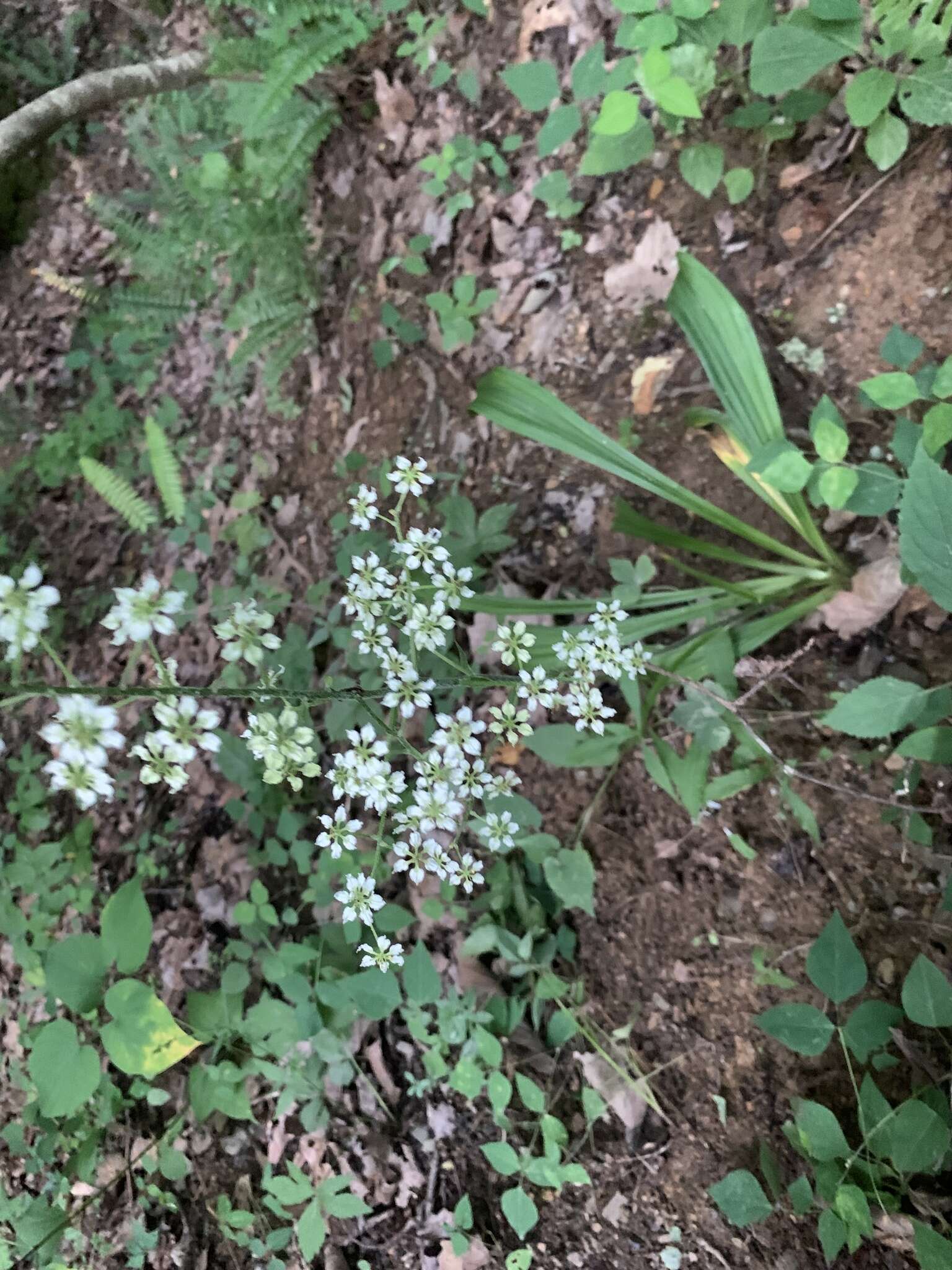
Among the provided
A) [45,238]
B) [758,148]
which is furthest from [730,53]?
[45,238]

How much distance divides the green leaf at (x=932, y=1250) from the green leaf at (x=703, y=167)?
263 centimetres

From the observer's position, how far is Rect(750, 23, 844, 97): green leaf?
→ 2.03m

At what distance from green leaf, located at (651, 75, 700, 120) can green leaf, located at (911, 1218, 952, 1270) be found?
2.54 metres

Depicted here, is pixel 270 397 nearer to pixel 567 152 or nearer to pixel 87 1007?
pixel 567 152

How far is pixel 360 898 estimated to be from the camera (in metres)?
1.36

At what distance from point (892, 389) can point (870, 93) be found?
85 cm

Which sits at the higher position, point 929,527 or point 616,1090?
point 929,527

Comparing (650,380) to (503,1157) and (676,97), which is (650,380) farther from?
(503,1157)

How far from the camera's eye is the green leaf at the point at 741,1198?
1890mm

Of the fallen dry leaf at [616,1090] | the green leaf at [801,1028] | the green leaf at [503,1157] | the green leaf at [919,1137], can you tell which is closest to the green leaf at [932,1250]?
the green leaf at [919,1137]

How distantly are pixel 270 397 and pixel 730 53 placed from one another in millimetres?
2297

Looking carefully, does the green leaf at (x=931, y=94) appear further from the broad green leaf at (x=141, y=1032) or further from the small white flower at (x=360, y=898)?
the broad green leaf at (x=141, y=1032)

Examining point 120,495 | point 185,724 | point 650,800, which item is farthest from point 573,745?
point 120,495

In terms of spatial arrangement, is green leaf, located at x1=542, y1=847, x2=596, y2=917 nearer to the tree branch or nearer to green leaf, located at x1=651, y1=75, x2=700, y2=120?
green leaf, located at x1=651, y1=75, x2=700, y2=120
